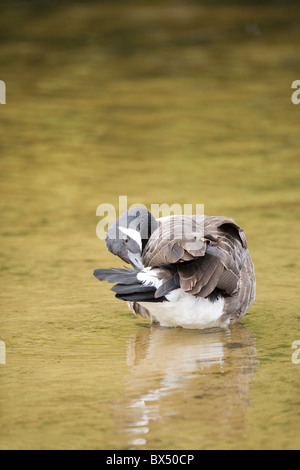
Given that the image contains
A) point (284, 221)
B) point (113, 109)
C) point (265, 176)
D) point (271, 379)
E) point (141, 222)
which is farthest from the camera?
point (113, 109)

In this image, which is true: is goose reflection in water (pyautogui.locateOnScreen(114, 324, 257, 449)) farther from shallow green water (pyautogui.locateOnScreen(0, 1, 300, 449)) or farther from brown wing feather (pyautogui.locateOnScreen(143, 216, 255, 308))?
brown wing feather (pyautogui.locateOnScreen(143, 216, 255, 308))

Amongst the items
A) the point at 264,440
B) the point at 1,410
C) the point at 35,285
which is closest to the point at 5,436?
the point at 1,410

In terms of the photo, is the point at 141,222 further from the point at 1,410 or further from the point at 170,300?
the point at 1,410

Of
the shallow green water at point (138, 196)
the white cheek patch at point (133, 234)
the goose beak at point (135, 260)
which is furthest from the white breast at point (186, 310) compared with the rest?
the white cheek patch at point (133, 234)

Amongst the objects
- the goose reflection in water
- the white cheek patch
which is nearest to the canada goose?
the white cheek patch

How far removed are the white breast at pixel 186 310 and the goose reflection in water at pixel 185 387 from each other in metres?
0.09

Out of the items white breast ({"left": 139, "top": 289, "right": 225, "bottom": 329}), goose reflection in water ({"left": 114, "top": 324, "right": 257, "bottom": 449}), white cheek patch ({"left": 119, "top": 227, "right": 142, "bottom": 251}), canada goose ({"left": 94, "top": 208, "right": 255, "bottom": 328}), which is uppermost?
white cheek patch ({"left": 119, "top": 227, "right": 142, "bottom": 251})

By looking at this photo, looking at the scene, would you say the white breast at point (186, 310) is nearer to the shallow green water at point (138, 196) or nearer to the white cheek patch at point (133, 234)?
the shallow green water at point (138, 196)

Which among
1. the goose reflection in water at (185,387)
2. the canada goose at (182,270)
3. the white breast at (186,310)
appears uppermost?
the canada goose at (182,270)

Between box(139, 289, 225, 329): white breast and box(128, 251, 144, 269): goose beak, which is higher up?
box(128, 251, 144, 269): goose beak

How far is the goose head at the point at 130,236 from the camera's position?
5.55 meters

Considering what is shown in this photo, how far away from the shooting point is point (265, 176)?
9352mm

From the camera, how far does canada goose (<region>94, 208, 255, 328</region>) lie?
513cm

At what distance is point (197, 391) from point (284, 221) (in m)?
3.44
